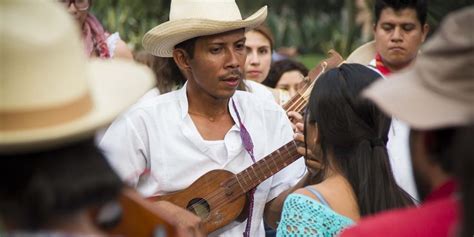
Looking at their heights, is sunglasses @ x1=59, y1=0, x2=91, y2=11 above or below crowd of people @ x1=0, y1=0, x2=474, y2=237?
below

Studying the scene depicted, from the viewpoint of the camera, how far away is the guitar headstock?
638 centimetres

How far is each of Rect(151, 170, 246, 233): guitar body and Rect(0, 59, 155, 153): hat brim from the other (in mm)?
2962

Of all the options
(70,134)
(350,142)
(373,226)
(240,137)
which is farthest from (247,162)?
(70,134)

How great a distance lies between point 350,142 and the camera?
4227mm

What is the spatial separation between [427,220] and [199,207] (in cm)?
307

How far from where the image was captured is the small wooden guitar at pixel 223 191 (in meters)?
5.79

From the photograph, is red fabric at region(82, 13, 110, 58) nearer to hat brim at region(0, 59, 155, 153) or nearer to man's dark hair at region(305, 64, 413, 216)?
man's dark hair at region(305, 64, 413, 216)

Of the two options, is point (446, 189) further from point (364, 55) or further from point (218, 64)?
point (364, 55)

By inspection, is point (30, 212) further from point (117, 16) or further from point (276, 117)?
point (117, 16)

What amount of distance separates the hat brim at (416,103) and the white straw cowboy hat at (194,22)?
10.6 ft

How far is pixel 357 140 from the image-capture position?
166 inches

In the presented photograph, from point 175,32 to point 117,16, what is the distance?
14554 mm

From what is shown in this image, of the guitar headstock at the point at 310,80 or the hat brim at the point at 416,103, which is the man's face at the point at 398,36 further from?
the hat brim at the point at 416,103

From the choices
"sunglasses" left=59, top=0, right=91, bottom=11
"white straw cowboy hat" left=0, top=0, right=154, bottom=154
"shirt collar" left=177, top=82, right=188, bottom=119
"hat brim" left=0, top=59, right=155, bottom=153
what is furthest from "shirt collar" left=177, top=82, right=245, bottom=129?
"white straw cowboy hat" left=0, top=0, right=154, bottom=154
